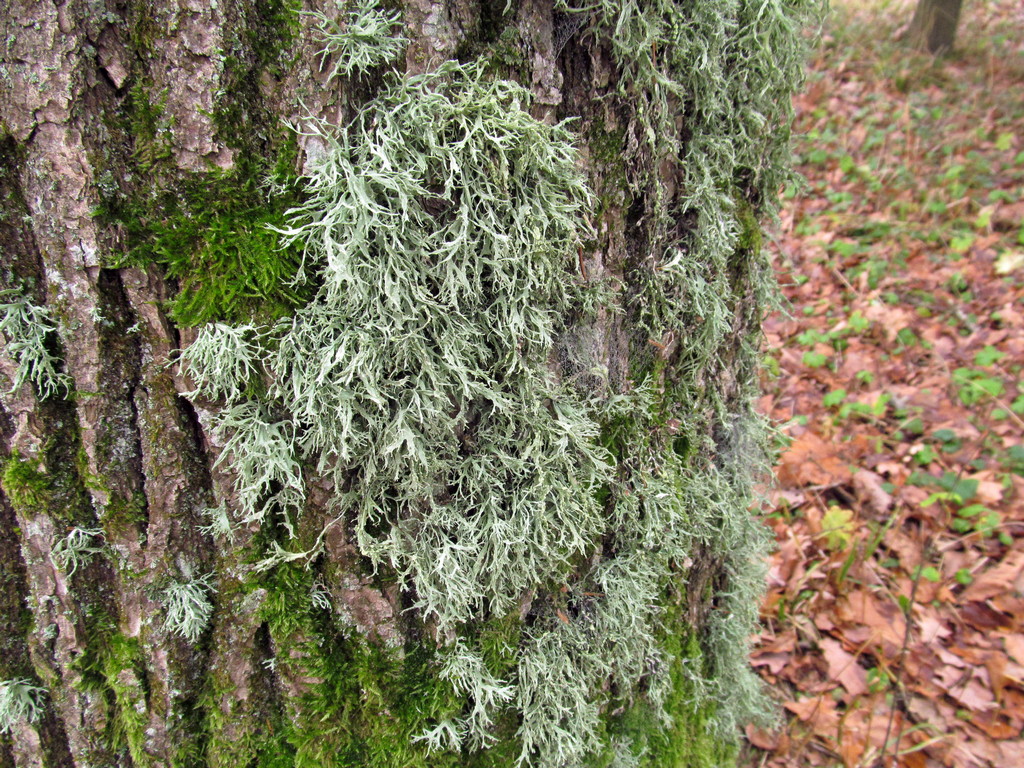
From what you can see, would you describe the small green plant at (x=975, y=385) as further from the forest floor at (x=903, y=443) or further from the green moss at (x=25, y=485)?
the green moss at (x=25, y=485)

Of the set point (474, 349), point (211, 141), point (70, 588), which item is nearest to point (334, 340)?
point (474, 349)

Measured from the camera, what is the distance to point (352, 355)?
39.4 inches

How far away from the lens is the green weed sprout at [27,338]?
1005 millimetres

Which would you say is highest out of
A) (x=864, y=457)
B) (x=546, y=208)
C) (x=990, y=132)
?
(x=990, y=132)

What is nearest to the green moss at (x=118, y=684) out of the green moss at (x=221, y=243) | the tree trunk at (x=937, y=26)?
the green moss at (x=221, y=243)

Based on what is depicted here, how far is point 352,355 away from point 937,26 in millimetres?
9544

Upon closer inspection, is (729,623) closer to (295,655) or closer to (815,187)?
(295,655)

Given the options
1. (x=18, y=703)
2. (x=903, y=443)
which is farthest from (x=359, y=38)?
(x=903, y=443)

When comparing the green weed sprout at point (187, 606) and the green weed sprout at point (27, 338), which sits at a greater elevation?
the green weed sprout at point (27, 338)

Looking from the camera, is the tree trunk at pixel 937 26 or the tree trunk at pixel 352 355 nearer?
the tree trunk at pixel 352 355

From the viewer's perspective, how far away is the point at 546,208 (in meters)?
1.06

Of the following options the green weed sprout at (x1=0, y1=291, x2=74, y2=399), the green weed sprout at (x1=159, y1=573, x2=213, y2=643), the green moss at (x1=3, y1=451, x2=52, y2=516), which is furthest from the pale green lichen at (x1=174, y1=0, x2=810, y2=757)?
the green moss at (x1=3, y1=451, x2=52, y2=516)

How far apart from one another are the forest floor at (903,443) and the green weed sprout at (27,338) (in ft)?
5.16

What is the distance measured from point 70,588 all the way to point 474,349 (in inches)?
34.8
